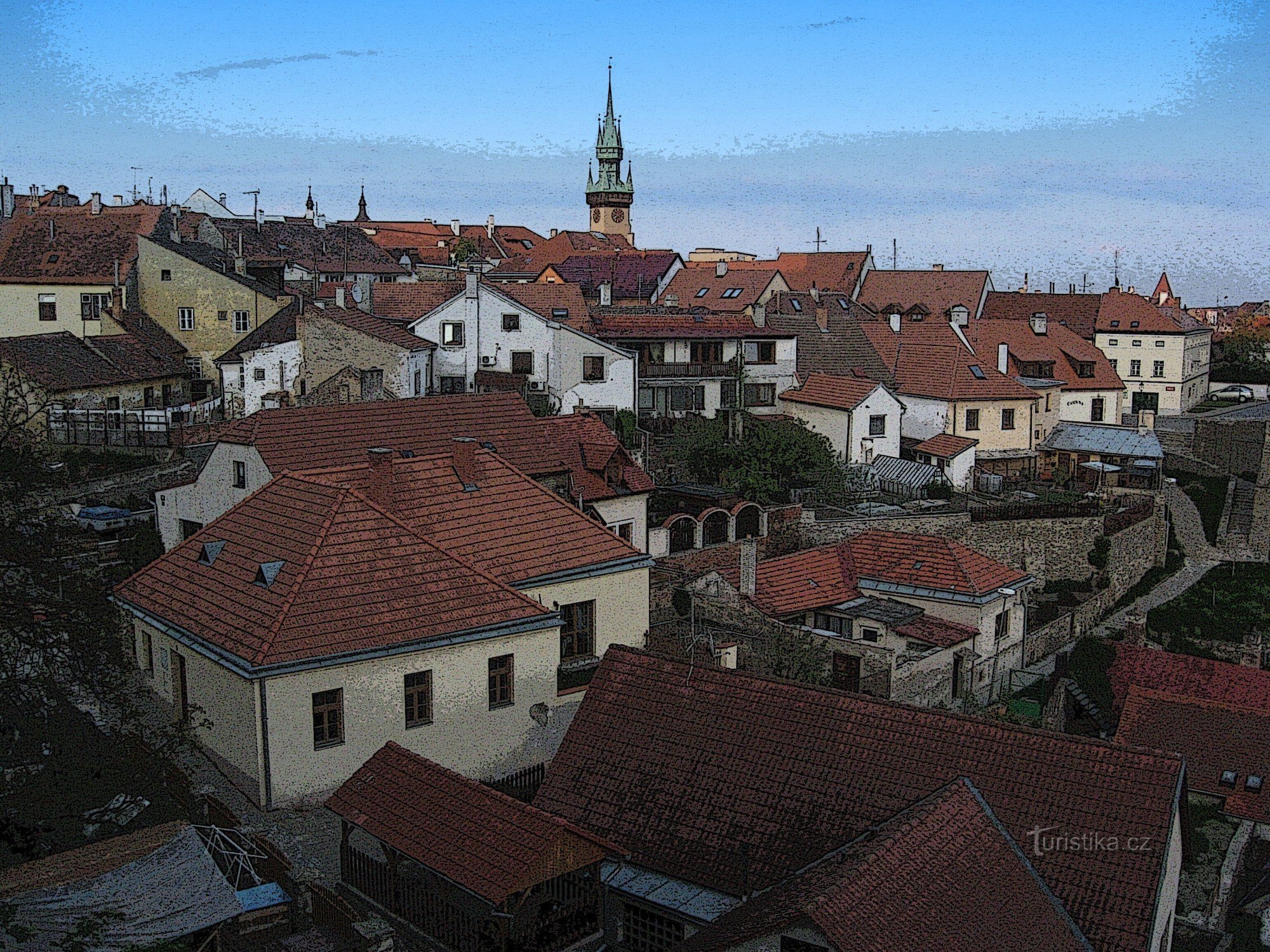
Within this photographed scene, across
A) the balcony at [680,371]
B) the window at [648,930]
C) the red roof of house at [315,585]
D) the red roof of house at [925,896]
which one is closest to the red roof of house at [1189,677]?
the red roof of house at [925,896]

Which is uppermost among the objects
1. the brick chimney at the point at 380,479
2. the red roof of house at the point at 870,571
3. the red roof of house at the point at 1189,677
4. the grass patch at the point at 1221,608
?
the brick chimney at the point at 380,479

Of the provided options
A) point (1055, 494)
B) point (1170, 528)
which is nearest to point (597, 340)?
point (1055, 494)

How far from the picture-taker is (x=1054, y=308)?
67.0m

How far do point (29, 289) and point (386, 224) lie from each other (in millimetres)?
40905

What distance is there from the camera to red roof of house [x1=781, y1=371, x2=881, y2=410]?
1645 inches

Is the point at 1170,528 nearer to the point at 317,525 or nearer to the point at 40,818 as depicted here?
the point at 317,525

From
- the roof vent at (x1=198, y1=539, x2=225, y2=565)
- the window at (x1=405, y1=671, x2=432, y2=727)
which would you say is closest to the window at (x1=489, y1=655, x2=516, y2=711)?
the window at (x1=405, y1=671, x2=432, y2=727)

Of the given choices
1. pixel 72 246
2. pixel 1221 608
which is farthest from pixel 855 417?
pixel 72 246

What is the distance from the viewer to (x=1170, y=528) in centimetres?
4362

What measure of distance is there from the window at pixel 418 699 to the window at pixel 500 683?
1.10m

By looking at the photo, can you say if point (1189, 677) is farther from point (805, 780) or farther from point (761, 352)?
point (761, 352)

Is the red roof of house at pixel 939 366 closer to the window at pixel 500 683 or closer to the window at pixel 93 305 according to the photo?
the window at pixel 500 683

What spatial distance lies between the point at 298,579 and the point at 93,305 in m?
30.7

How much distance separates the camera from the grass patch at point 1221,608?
34.8 metres
